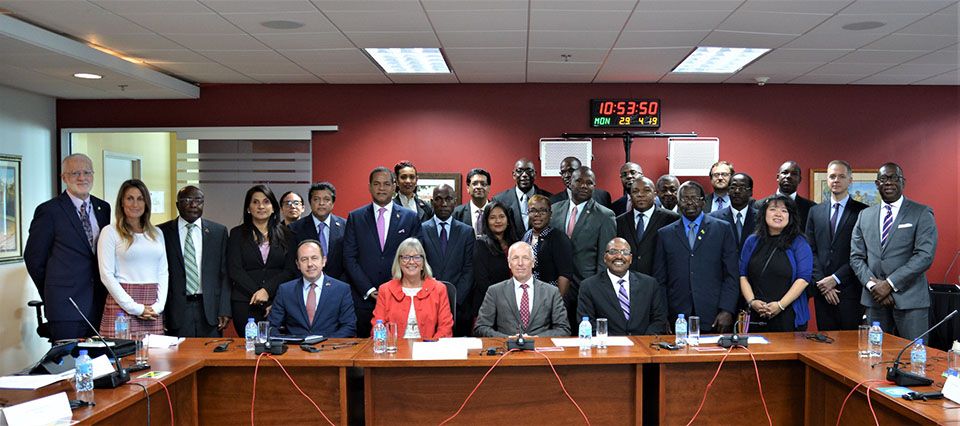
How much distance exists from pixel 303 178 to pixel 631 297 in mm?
4478

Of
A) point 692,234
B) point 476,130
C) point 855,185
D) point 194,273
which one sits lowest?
point 194,273

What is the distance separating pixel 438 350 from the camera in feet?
12.1

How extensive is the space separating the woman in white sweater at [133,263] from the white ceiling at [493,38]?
1.27 meters

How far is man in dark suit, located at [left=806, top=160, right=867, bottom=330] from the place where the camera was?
5129 millimetres

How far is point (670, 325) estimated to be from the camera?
4.97 meters

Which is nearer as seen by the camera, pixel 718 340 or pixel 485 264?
pixel 718 340

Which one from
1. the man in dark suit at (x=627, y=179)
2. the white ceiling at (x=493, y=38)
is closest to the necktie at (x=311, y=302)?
the white ceiling at (x=493, y=38)

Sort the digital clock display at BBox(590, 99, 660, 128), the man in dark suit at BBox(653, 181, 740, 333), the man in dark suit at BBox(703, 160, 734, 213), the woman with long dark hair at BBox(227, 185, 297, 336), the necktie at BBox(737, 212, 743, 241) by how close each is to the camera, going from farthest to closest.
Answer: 1. the digital clock display at BBox(590, 99, 660, 128)
2. the man in dark suit at BBox(703, 160, 734, 213)
3. the necktie at BBox(737, 212, 743, 241)
4. the woman with long dark hair at BBox(227, 185, 297, 336)
5. the man in dark suit at BBox(653, 181, 740, 333)

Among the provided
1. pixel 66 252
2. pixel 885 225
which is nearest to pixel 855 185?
pixel 885 225

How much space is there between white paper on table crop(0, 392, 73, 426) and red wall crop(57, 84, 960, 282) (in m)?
5.11

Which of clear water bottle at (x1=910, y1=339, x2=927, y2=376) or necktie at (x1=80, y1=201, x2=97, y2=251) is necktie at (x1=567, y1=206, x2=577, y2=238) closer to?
clear water bottle at (x1=910, y1=339, x2=927, y2=376)

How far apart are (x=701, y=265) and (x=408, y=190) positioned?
7.57 feet

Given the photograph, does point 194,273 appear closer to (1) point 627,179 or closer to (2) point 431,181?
(2) point 431,181

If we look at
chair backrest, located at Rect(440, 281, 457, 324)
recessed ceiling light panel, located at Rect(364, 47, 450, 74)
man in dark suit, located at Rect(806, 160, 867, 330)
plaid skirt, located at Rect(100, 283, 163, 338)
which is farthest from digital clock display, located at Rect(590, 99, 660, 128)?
plaid skirt, located at Rect(100, 283, 163, 338)
